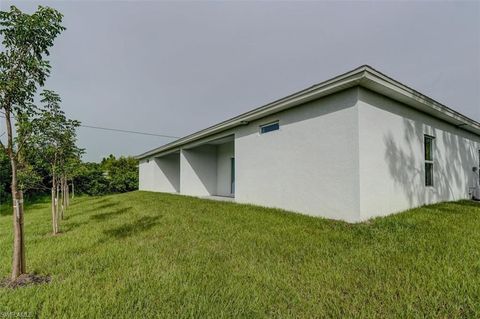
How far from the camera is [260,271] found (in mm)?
2711

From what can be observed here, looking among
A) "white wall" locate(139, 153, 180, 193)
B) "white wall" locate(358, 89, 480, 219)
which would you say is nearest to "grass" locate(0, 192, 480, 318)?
"white wall" locate(358, 89, 480, 219)

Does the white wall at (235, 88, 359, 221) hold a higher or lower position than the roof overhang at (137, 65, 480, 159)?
lower

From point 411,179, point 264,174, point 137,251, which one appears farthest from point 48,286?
point 411,179

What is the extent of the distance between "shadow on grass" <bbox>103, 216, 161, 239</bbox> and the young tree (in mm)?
1894

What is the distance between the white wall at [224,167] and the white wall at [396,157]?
25.6 feet

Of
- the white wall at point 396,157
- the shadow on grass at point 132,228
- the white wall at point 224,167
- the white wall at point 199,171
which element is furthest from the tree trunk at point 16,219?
the white wall at point 199,171

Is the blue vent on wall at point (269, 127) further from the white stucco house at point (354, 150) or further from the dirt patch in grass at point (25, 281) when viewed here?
the dirt patch in grass at point (25, 281)

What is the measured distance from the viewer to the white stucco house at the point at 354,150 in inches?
198

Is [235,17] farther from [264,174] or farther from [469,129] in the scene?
[469,129]

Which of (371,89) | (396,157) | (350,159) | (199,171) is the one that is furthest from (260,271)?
(199,171)

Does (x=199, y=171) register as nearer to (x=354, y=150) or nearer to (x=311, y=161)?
(x=311, y=161)

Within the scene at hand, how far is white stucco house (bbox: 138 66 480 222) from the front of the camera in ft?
16.5

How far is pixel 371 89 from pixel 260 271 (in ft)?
16.5

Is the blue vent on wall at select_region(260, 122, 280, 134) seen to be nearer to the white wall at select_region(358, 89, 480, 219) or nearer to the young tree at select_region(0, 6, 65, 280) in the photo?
the white wall at select_region(358, 89, 480, 219)
